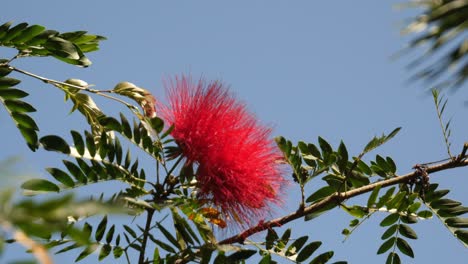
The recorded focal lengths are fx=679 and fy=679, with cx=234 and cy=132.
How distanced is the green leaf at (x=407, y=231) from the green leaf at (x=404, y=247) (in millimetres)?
32

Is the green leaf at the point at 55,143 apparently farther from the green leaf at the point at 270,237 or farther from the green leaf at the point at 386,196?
the green leaf at the point at 386,196

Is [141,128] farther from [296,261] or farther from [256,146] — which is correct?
[296,261]

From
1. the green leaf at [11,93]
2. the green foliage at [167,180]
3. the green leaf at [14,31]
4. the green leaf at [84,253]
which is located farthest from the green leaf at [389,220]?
the green leaf at [14,31]

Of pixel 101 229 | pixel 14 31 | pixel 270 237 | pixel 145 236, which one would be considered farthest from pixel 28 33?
pixel 270 237

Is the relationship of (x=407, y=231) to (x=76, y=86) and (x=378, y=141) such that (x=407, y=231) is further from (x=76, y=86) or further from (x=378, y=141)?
(x=76, y=86)

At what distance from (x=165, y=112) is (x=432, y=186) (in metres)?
1.09

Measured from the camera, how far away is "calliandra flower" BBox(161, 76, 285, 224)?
98.3 inches

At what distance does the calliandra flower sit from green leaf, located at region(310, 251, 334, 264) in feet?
0.86

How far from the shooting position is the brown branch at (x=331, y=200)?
2506 mm

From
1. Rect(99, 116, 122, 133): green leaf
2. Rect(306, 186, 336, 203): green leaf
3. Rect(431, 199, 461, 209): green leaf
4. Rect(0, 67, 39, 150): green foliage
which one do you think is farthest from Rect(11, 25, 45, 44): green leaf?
Rect(431, 199, 461, 209): green leaf

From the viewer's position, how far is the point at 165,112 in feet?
8.73

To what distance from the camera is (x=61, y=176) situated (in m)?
2.36

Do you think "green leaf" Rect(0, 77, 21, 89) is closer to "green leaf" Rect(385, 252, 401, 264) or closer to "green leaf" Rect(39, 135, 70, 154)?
"green leaf" Rect(39, 135, 70, 154)

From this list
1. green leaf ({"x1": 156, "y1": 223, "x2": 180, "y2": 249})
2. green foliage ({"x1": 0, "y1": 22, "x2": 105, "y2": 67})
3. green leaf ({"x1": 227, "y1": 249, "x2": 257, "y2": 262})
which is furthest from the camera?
green foliage ({"x1": 0, "y1": 22, "x2": 105, "y2": 67})
